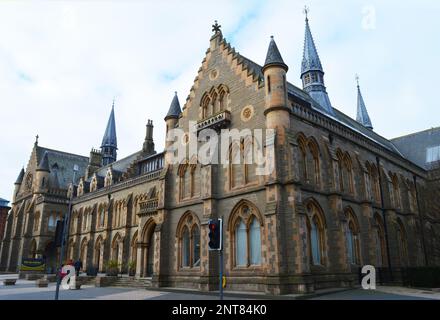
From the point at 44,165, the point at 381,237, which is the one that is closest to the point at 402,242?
the point at 381,237

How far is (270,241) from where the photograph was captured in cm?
1950

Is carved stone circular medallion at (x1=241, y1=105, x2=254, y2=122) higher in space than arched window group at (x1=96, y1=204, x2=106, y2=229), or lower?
higher

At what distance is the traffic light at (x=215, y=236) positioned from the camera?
11.3 meters

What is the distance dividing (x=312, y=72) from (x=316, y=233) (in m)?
26.8

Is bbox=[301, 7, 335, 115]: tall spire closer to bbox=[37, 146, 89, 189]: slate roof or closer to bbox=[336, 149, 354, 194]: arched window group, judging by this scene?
bbox=[336, 149, 354, 194]: arched window group

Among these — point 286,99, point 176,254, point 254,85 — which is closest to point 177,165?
point 176,254

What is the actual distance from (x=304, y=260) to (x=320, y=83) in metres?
29.1

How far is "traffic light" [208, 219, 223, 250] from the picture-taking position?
11.3m

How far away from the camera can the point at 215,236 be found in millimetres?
11422

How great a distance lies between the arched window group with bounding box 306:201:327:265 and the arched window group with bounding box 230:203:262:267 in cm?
320

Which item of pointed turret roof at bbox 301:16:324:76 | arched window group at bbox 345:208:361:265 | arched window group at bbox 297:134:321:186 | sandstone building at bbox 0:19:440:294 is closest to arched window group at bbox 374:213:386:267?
sandstone building at bbox 0:19:440:294

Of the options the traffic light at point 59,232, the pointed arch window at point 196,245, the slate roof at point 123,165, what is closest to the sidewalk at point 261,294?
the pointed arch window at point 196,245
